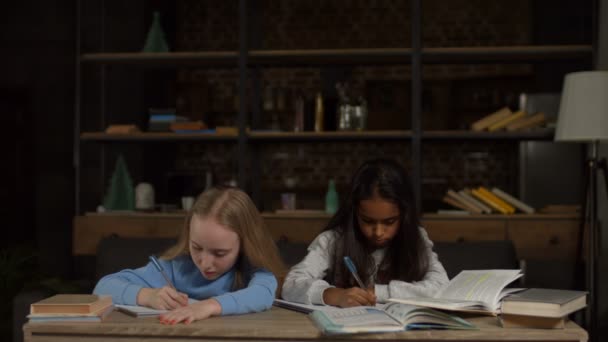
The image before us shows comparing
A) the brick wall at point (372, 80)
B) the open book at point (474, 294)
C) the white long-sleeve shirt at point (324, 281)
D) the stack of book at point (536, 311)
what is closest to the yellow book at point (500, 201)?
the white long-sleeve shirt at point (324, 281)

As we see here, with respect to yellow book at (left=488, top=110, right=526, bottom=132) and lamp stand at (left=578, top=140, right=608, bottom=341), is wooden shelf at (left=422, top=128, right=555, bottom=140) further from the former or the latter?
lamp stand at (left=578, top=140, right=608, bottom=341)

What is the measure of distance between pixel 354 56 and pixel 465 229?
105 centimetres

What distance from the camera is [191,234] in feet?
5.97

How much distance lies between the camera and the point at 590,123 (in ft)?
11.2

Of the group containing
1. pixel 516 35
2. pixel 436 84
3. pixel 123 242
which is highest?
pixel 516 35

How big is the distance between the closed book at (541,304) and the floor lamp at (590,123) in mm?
1977

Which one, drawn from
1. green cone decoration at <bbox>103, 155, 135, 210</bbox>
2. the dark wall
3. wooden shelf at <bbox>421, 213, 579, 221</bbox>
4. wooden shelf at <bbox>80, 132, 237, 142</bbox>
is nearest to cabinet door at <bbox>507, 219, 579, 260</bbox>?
wooden shelf at <bbox>421, 213, 579, 221</bbox>

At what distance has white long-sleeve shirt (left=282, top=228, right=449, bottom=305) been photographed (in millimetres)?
2062

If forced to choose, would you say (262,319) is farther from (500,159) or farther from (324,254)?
(500,159)

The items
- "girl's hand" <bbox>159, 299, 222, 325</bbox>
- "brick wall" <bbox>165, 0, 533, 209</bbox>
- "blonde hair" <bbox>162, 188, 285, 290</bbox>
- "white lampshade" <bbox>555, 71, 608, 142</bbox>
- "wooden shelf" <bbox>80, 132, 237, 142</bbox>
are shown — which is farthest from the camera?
"brick wall" <bbox>165, 0, 533, 209</bbox>

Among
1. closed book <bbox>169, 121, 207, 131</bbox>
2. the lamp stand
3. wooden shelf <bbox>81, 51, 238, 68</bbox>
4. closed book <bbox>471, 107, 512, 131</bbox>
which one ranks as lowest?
the lamp stand

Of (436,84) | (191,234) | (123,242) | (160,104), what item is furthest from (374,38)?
(191,234)

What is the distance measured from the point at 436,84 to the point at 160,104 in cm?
258

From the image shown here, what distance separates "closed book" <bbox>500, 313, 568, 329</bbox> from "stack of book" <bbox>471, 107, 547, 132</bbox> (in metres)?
2.51
